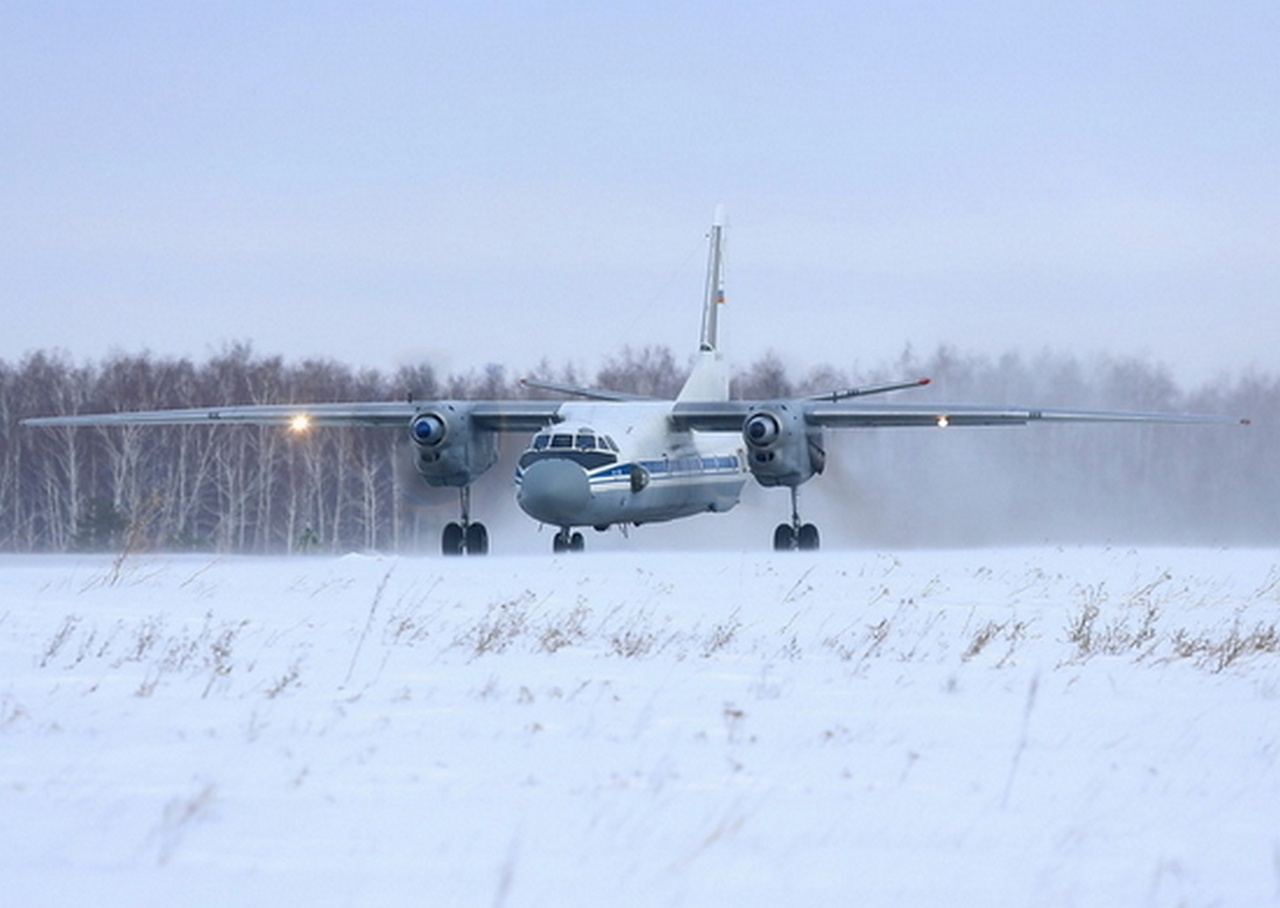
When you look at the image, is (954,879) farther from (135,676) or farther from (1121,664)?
(1121,664)

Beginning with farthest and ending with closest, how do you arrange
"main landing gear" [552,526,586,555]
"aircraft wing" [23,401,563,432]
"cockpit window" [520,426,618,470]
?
"aircraft wing" [23,401,563,432] → "main landing gear" [552,526,586,555] → "cockpit window" [520,426,618,470]

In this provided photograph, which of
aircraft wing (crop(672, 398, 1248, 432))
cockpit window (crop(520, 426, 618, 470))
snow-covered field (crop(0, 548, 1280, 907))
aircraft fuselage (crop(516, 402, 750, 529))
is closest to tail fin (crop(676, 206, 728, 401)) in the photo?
aircraft fuselage (crop(516, 402, 750, 529))

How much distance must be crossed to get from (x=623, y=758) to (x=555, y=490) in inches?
791

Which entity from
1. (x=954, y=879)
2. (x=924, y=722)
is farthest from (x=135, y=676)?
(x=954, y=879)

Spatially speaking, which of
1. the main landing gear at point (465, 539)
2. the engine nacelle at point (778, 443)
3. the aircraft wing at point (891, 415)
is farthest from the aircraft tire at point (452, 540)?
the engine nacelle at point (778, 443)

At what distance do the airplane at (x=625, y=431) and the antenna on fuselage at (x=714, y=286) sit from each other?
5645 millimetres

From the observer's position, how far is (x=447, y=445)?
30.4 metres

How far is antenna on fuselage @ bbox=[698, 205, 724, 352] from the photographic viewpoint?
38344 mm

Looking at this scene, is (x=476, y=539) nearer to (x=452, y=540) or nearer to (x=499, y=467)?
(x=452, y=540)

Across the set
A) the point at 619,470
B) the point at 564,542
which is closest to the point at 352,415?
the point at 564,542

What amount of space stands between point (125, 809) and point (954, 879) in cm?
295

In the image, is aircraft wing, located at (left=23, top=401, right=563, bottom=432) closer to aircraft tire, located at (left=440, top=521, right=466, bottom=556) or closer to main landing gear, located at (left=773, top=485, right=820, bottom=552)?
aircraft tire, located at (left=440, top=521, right=466, bottom=556)

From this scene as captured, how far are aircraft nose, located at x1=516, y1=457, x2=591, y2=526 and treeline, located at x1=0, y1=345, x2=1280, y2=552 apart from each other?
12.7 meters

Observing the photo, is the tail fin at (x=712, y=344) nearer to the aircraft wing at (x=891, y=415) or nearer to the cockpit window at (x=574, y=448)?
the aircraft wing at (x=891, y=415)
